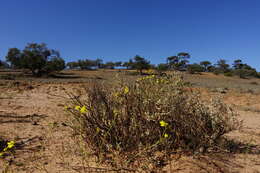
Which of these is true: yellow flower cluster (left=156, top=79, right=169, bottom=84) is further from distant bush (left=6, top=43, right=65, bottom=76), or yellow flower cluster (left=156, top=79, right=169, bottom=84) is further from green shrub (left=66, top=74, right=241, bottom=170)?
distant bush (left=6, top=43, right=65, bottom=76)

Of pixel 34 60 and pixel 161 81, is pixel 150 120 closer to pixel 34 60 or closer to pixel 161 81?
pixel 161 81

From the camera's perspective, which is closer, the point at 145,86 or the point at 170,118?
the point at 170,118

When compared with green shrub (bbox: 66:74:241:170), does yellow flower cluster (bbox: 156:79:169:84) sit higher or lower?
higher

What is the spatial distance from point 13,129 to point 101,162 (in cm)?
219

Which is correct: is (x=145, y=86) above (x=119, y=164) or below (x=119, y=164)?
above

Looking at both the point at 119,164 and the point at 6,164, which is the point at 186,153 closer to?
the point at 119,164

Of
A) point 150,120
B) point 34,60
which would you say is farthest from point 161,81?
point 34,60

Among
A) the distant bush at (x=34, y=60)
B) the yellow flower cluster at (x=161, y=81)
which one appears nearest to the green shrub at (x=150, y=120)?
the yellow flower cluster at (x=161, y=81)

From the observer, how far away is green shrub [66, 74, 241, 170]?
2.01m

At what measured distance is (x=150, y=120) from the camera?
2016 millimetres

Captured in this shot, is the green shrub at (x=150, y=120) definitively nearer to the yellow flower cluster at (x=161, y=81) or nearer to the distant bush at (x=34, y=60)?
the yellow flower cluster at (x=161, y=81)

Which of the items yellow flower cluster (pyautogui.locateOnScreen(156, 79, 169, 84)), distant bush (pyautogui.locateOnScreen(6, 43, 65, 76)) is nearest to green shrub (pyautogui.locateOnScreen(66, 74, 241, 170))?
yellow flower cluster (pyautogui.locateOnScreen(156, 79, 169, 84))

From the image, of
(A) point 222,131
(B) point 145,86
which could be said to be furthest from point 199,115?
(B) point 145,86

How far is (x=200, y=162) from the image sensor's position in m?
1.81
